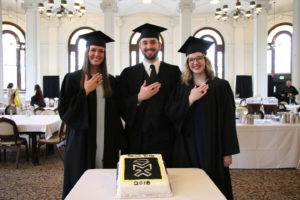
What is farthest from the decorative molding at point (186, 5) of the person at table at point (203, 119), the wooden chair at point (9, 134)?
the person at table at point (203, 119)

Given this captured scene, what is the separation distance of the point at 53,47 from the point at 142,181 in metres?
16.6

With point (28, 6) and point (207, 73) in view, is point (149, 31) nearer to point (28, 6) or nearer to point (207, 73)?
point (207, 73)

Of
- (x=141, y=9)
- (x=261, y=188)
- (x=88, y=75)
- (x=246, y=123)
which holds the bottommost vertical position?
(x=261, y=188)

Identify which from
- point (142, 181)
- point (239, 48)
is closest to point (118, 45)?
point (239, 48)

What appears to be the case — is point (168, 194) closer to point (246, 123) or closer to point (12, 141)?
point (246, 123)

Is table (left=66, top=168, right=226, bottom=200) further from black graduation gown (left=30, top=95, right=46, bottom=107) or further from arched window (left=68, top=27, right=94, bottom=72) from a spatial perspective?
arched window (left=68, top=27, right=94, bottom=72)

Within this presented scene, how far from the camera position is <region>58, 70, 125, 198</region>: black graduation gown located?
253 cm

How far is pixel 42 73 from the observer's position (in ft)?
56.2

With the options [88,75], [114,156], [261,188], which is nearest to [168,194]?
[114,156]

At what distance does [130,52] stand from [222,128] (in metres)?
15.3

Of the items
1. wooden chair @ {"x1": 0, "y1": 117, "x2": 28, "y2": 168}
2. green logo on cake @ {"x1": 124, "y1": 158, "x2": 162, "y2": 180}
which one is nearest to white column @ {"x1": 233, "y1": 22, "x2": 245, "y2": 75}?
wooden chair @ {"x1": 0, "y1": 117, "x2": 28, "y2": 168}

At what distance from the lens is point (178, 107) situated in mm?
2562

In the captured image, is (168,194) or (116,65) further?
(116,65)

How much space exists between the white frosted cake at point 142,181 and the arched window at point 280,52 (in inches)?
660
